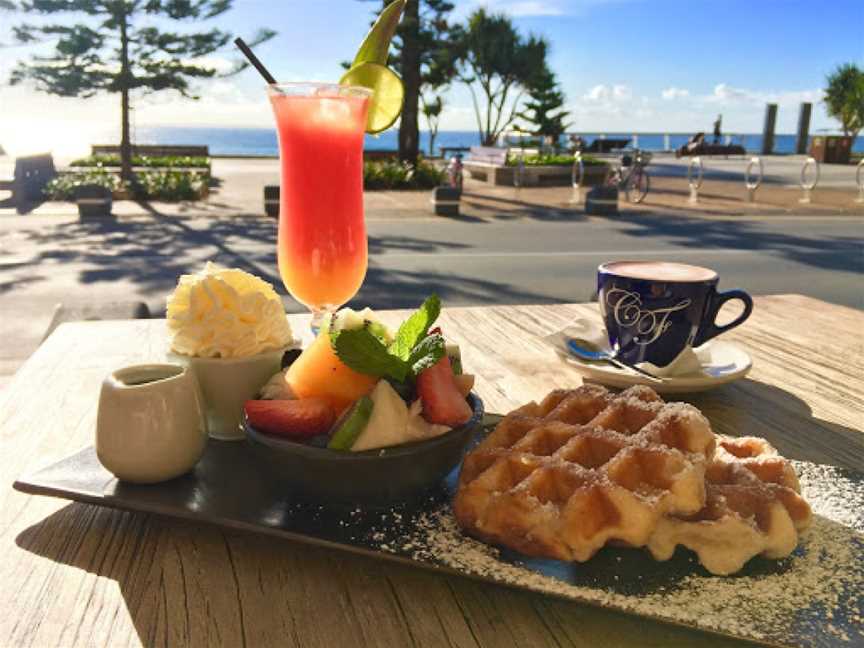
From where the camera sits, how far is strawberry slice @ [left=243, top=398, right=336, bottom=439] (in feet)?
3.48

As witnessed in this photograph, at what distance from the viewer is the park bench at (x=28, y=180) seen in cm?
1504

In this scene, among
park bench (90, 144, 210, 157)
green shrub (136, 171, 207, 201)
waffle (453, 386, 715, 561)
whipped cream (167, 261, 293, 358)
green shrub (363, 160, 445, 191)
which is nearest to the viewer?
waffle (453, 386, 715, 561)

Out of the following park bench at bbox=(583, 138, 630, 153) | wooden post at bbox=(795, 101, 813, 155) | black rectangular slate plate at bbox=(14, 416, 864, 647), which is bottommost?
black rectangular slate plate at bbox=(14, 416, 864, 647)

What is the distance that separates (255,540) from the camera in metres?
1.08

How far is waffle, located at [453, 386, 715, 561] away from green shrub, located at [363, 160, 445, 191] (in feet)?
55.2

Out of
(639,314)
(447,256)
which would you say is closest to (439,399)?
(639,314)

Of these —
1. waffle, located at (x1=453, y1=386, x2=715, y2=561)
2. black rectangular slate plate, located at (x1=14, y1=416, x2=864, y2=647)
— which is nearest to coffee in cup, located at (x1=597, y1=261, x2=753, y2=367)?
waffle, located at (x1=453, y1=386, x2=715, y2=561)

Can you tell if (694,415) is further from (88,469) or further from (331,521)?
(88,469)

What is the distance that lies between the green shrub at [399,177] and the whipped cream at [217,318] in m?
16.7

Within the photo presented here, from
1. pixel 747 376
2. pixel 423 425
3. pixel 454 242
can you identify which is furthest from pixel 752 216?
pixel 423 425

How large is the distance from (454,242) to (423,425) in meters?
9.73

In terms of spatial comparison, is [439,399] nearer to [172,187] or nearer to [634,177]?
[172,187]

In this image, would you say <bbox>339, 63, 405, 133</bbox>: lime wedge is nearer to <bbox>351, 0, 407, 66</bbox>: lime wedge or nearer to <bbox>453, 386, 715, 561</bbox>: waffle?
<bbox>351, 0, 407, 66</bbox>: lime wedge

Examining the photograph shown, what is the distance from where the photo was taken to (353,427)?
1014 millimetres
